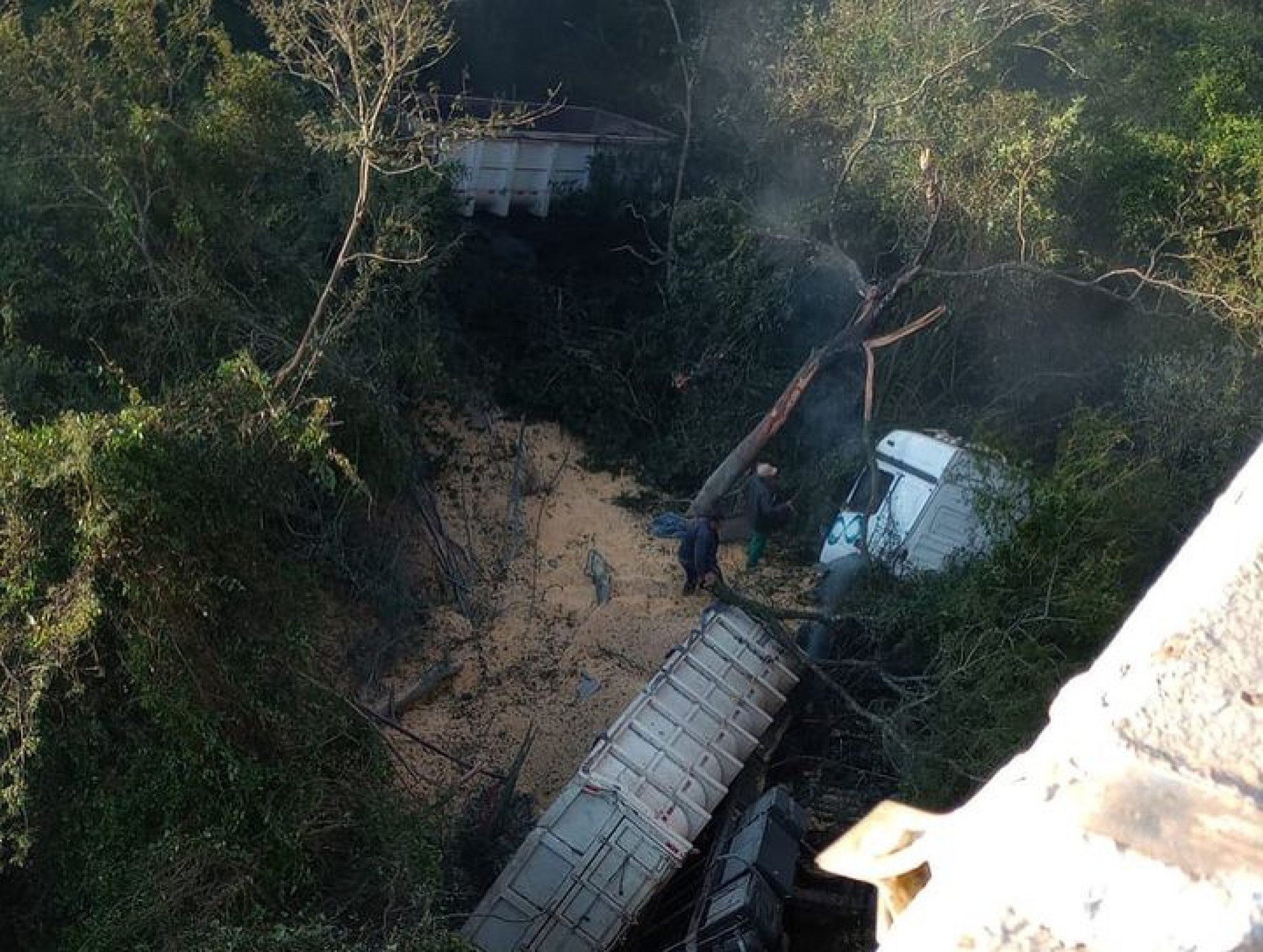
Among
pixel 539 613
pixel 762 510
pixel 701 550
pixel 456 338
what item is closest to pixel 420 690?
pixel 539 613

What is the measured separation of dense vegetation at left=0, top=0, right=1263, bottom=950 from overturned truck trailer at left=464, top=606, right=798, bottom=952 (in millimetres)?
819

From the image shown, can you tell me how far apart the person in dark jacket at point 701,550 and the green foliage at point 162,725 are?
13.5 feet

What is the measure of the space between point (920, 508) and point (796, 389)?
1.74 metres

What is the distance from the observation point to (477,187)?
44.3 feet

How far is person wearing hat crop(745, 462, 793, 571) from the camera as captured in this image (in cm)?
1090

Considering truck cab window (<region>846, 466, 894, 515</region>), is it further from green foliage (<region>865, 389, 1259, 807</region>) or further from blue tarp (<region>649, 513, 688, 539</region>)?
blue tarp (<region>649, 513, 688, 539</region>)

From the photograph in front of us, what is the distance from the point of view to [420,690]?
934cm

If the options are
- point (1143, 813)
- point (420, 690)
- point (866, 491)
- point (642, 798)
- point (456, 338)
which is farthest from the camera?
point (456, 338)

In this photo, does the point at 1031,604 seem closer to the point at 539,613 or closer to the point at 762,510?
the point at 762,510

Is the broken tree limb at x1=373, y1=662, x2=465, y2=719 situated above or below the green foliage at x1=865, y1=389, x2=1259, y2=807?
below

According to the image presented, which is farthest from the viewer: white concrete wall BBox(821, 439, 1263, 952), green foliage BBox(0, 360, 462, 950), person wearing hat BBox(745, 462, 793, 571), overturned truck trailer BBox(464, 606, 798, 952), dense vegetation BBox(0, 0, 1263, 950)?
person wearing hat BBox(745, 462, 793, 571)

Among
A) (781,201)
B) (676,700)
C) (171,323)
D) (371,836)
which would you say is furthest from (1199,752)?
(781,201)

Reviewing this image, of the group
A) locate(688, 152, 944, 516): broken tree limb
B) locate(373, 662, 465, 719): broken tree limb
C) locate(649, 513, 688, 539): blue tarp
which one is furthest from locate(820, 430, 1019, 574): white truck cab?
locate(373, 662, 465, 719): broken tree limb

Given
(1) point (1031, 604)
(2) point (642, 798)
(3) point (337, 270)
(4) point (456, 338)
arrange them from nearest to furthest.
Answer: (2) point (642, 798) < (1) point (1031, 604) < (3) point (337, 270) < (4) point (456, 338)
